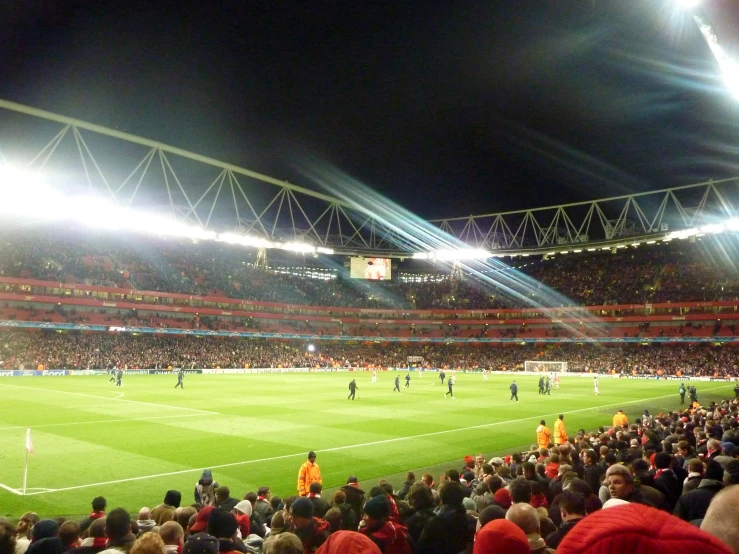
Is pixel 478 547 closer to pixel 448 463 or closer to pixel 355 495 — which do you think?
pixel 355 495

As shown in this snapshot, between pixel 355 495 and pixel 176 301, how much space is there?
7850cm

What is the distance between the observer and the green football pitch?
1430 centimetres

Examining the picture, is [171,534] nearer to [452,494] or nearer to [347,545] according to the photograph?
[452,494]

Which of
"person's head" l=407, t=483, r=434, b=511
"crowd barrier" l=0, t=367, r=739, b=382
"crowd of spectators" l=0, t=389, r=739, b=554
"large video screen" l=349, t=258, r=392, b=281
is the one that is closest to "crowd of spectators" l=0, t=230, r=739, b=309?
"crowd barrier" l=0, t=367, r=739, b=382

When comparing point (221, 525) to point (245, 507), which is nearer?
point (221, 525)

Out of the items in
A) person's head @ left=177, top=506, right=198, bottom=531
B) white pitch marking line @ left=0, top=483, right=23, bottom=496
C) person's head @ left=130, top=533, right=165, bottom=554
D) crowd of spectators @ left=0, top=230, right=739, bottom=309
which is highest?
crowd of spectators @ left=0, top=230, right=739, bottom=309

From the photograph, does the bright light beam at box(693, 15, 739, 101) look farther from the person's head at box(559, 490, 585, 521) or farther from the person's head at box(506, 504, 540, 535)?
the person's head at box(559, 490, 585, 521)

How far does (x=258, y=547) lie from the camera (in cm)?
708

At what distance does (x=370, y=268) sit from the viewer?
5597 centimetres

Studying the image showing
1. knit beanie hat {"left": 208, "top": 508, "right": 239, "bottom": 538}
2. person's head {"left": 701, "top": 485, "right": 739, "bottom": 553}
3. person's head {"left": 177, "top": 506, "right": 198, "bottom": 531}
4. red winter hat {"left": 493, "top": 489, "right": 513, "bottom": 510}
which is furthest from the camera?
red winter hat {"left": 493, "top": 489, "right": 513, "bottom": 510}

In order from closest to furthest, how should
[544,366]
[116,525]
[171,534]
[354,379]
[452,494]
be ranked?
[452,494]
[116,525]
[171,534]
[354,379]
[544,366]

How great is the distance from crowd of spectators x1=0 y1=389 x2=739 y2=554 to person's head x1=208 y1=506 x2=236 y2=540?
1 cm

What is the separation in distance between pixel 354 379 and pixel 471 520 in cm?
4111

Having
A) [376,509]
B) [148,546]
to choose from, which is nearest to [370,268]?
[376,509]
